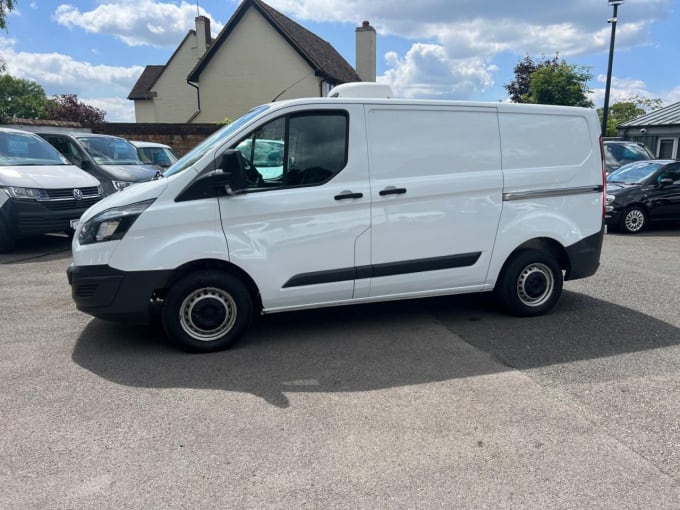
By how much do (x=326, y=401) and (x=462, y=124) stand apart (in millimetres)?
2941

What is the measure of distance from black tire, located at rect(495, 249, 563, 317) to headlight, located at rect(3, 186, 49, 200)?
24.2 ft

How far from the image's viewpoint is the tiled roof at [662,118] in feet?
70.0

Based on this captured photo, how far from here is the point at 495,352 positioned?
4.61 m

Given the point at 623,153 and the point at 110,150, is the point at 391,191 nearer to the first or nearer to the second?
the point at 110,150

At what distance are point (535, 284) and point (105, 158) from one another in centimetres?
966

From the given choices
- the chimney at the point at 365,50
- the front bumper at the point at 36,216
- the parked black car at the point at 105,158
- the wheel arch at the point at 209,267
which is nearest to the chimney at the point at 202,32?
the chimney at the point at 365,50

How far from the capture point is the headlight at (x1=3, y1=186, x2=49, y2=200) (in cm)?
840

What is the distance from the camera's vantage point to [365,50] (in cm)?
3331

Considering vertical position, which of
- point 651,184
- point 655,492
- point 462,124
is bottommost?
point 655,492

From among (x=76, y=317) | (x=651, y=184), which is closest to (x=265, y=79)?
(x=651, y=184)

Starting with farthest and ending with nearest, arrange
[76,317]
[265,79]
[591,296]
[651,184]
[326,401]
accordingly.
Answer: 1. [265,79]
2. [651,184]
3. [591,296]
4. [76,317]
5. [326,401]

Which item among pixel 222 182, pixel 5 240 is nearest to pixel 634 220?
pixel 222 182

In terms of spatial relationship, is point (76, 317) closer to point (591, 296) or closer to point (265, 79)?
point (591, 296)

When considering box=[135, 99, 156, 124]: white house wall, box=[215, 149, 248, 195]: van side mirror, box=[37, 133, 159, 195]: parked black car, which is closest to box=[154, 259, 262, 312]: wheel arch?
box=[215, 149, 248, 195]: van side mirror
